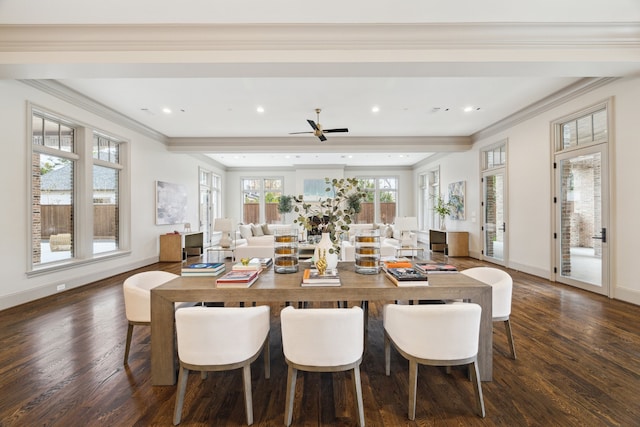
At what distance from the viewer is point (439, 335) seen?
5.27 ft

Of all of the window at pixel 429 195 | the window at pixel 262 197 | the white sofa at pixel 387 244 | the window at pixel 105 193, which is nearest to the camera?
the window at pixel 105 193

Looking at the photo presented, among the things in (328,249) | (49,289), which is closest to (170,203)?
(49,289)

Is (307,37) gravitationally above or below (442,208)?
above

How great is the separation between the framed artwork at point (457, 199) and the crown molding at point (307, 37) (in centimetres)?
496

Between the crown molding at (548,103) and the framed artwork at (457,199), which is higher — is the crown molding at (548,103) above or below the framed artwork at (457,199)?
above

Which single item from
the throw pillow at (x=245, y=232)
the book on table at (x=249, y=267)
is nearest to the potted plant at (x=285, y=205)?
the throw pillow at (x=245, y=232)

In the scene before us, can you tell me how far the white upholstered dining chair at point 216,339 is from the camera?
61.3 inches

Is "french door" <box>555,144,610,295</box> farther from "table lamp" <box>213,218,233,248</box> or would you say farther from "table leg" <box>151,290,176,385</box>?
"table lamp" <box>213,218,233,248</box>

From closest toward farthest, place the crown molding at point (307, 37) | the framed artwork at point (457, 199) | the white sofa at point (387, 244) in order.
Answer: the crown molding at point (307, 37) < the white sofa at point (387, 244) < the framed artwork at point (457, 199)

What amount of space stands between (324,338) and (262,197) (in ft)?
35.8

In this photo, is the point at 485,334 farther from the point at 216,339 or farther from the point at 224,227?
the point at 224,227

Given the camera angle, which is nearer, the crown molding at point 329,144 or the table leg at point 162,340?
the table leg at point 162,340

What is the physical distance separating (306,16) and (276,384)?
3279 mm

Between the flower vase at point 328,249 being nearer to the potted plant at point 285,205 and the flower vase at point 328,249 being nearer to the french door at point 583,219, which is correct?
the french door at point 583,219
